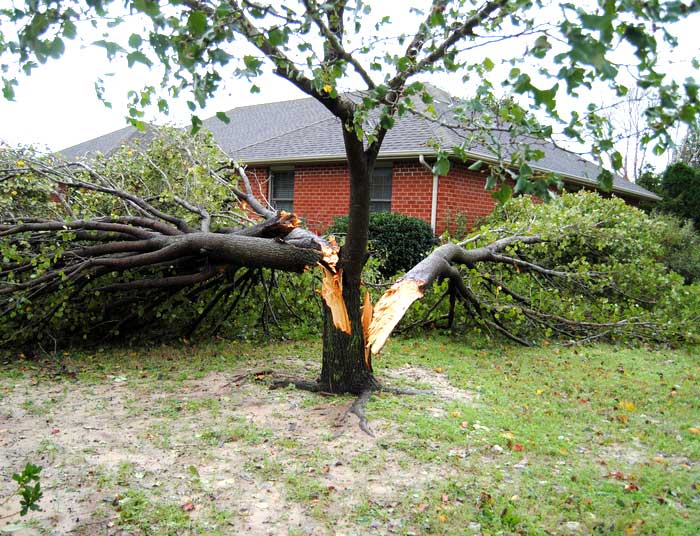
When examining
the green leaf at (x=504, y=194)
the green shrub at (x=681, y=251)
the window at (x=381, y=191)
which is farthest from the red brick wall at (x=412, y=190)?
the green leaf at (x=504, y=194)

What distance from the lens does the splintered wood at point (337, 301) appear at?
5.38 meters

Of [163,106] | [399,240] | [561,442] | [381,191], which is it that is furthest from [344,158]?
[163,106]

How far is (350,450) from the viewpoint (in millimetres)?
4070

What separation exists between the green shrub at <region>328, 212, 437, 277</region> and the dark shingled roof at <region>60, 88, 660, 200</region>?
1.53m

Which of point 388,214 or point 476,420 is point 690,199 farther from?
point 476,420

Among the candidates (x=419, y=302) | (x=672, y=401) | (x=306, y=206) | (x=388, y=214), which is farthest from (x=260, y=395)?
(x=306, y=206)

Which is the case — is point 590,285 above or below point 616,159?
below

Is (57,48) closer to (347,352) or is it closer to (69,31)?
(69,31)

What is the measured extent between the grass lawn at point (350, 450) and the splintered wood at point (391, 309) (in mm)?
535

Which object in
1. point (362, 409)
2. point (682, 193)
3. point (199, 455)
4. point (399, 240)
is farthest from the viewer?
point (682, 193)

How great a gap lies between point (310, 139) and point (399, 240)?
5180 mm

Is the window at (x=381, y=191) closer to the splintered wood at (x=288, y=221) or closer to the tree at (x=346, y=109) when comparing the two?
the tree at (x=346, y=109)

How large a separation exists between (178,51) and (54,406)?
3739mm

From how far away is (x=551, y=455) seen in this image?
4.14m
